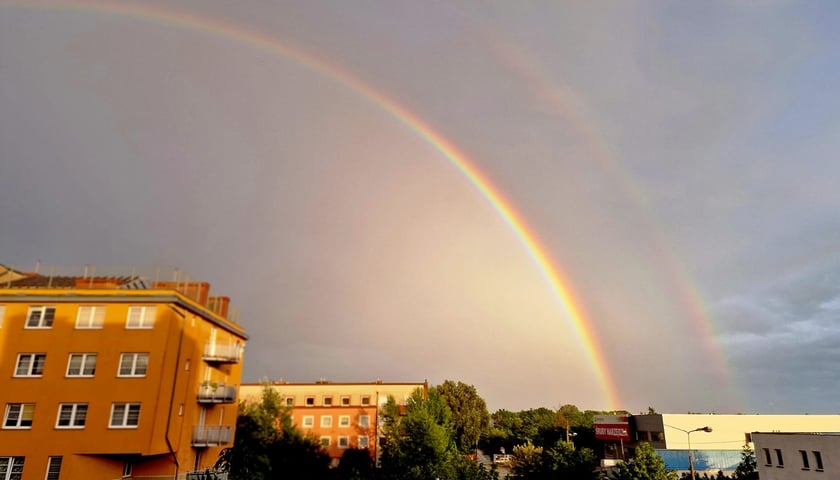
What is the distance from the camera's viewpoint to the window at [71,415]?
3572 centimetres

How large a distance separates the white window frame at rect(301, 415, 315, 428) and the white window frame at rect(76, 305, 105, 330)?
57.3 meters

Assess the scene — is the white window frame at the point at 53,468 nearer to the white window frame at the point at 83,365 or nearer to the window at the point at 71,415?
the window at the point at 71,415

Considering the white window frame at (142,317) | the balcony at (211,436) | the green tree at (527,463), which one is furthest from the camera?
the green tree at (527,463)

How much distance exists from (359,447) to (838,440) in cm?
6582

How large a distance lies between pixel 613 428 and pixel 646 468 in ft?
114

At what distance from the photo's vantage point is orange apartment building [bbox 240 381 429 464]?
3494 inches

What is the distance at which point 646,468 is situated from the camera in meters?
56.8

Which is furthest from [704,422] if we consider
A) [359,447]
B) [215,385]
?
[215,385]

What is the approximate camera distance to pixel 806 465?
149 feet

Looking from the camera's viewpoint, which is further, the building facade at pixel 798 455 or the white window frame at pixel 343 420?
the white window frame at pixel 343 420

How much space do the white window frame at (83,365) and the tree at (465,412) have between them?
250ft

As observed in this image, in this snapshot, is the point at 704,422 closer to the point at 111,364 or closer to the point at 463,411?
the point at 463,411

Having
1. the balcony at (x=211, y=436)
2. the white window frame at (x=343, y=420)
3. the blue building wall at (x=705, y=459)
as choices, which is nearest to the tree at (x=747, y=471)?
the blue building wall at (x=705, y=459)

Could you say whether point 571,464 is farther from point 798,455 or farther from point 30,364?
point 30,364
